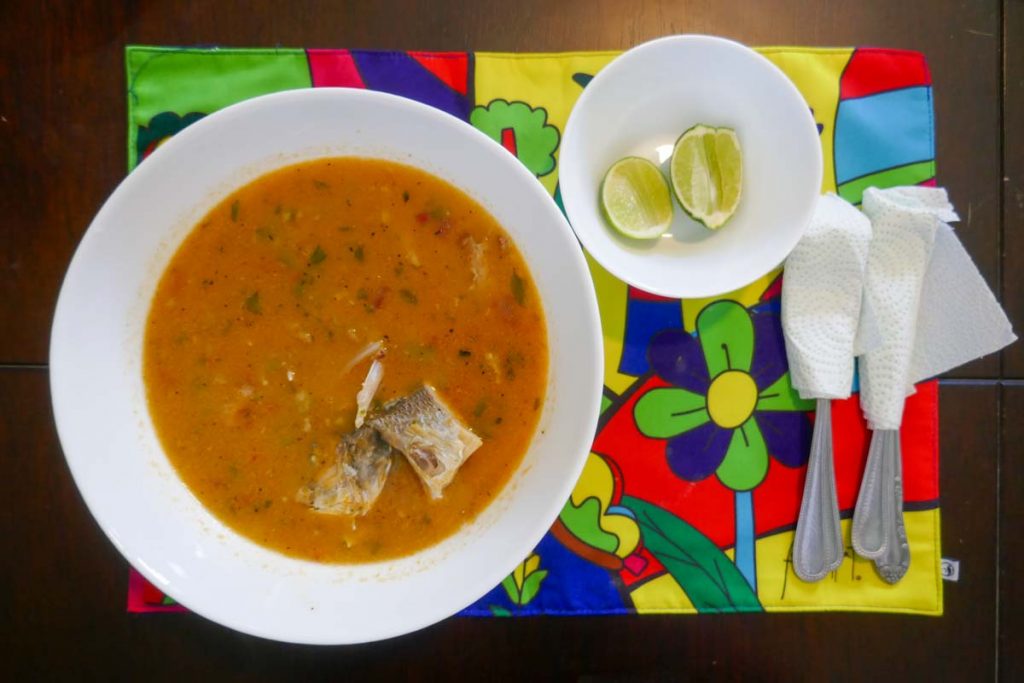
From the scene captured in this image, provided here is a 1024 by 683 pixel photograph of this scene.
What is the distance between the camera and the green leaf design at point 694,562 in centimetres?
186

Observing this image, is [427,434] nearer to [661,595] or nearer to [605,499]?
[605,499]

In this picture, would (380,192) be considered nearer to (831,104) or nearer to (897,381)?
(831,104)

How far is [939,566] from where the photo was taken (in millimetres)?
1924

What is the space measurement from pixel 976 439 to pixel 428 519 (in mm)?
1552

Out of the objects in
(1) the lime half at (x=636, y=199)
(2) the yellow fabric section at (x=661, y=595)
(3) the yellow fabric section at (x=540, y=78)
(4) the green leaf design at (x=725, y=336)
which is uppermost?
(3) the yellow fabric section at (x=540, y=78)

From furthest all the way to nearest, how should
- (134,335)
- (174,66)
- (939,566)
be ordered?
(939,566)
(174,66)
(134,335)

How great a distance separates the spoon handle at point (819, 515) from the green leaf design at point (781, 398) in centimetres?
6

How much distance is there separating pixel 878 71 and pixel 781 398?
924 millimetres

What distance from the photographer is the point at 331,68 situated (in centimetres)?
180

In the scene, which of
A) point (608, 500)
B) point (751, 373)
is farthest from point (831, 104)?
point (608, 500)

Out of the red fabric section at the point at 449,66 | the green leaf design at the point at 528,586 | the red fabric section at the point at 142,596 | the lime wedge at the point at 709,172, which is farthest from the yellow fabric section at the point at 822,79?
the red fabric section at the point at 142,596

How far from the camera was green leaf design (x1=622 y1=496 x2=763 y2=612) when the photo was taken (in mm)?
1862

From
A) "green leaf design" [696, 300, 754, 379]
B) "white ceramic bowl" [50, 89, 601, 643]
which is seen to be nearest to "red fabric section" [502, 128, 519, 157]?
"white ceramic bowl" [50, 89, 601, 643]

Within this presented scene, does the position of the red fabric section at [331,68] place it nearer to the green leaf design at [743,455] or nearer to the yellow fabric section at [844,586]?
the green leaf design at [743,455]
